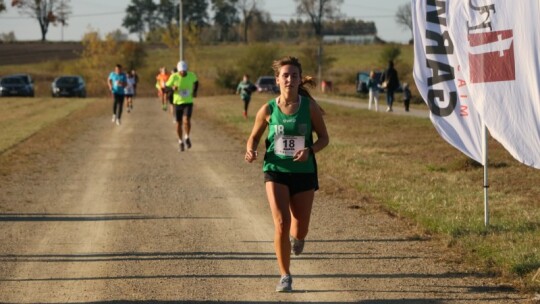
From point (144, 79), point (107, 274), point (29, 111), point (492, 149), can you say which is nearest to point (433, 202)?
point (107, 274)

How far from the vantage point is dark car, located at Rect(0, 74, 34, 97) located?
60.2 m

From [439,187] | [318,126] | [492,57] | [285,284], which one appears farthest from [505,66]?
[439,187]

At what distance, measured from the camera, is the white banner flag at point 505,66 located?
8.73 m

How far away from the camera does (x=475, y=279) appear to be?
8.58m

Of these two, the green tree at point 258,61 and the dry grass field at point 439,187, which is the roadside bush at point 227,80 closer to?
the green tree at point 258,61

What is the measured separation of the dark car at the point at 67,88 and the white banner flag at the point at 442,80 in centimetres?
5172

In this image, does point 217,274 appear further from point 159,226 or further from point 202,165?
point 202,165

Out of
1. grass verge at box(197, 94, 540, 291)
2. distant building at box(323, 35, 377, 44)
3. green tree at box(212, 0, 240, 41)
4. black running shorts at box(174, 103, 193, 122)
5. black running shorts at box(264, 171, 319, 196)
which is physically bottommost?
grass verge at box(197, 94, 540, 291)

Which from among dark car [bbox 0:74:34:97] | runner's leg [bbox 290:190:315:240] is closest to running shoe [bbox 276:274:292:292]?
runner's leg [bbox 290:190:315:240]

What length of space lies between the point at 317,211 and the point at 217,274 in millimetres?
4098

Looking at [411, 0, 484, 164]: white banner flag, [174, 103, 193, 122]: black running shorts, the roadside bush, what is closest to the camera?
[411, 0, 484, 164]: white banner flag

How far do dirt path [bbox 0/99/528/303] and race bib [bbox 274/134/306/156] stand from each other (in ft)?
3.56

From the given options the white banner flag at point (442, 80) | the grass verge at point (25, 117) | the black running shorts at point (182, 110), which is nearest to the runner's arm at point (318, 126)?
the white banner flag at point (442, 80)

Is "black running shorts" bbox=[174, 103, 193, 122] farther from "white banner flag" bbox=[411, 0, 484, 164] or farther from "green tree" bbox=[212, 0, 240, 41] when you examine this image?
"green tree" bbox=[212, 0, 240, 41]
